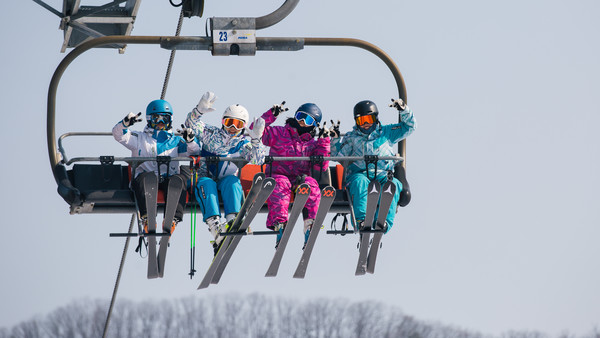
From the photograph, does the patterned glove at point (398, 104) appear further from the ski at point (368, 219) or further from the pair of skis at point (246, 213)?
the pair of skis at point (246, 213)

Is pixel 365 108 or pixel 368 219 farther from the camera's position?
pixel 365 108

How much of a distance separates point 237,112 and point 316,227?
1270 millimetres

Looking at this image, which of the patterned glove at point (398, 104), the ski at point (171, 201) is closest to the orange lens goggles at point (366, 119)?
the patterned glove at point (398, 104)

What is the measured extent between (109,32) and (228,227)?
3.47 metres

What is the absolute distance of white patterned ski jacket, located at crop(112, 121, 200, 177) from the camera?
1345 cm

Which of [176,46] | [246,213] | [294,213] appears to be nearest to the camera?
[176,46]

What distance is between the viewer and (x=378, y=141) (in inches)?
547

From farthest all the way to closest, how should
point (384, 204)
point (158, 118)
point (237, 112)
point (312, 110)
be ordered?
point (312, 110) < point (158, 118) < point (237, 112) < point (384, 204)

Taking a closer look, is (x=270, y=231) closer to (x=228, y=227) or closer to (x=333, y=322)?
(x=228, y=227)

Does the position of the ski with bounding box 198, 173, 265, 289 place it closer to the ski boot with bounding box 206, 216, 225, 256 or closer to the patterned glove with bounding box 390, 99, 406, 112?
the ski boot with bounding box 206, 216, 225, 256

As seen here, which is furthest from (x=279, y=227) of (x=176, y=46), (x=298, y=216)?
(x=176, y=46)

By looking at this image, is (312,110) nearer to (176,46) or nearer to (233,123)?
(233,123)

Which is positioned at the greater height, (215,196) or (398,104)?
(398,104)

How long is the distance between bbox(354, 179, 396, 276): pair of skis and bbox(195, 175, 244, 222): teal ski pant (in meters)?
1.17
